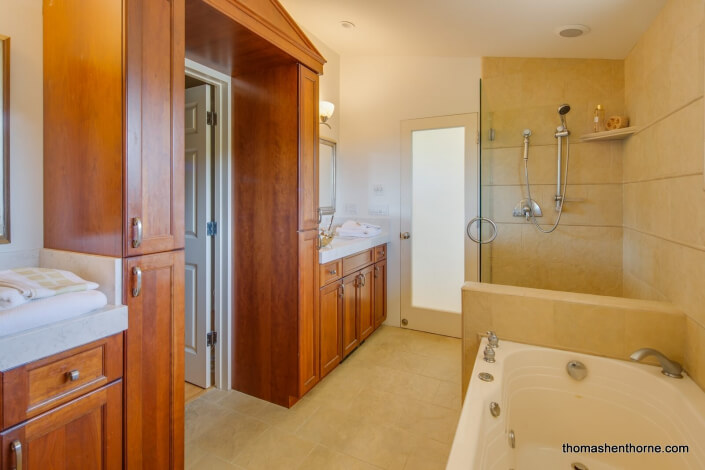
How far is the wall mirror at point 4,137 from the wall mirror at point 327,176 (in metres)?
2.19

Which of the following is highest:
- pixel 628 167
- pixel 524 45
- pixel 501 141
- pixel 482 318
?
pixel 524 45

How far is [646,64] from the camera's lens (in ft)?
6.35

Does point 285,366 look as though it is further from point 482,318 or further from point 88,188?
point 88,188

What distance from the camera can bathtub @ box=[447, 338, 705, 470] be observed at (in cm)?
130

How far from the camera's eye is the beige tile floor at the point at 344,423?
174 centimetres

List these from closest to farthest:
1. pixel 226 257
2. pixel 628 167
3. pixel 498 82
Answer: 1. pixel 628 167
2. pixel 226 257
3. pixel 498 82

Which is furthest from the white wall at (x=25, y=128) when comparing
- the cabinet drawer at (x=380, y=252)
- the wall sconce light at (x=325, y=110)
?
the cabinet drawer at (x=380, y=252)

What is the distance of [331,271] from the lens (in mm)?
2465

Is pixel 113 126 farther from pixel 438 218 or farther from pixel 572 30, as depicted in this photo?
pixel 438 218

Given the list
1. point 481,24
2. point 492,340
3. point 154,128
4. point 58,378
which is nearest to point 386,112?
point 481,24

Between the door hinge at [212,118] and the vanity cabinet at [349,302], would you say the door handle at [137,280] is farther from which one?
the door hinge at [212,118]

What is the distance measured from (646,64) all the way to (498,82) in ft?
2.70

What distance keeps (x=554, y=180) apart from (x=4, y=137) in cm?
285

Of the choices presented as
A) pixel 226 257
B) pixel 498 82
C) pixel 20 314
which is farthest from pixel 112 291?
pixel 498 82
